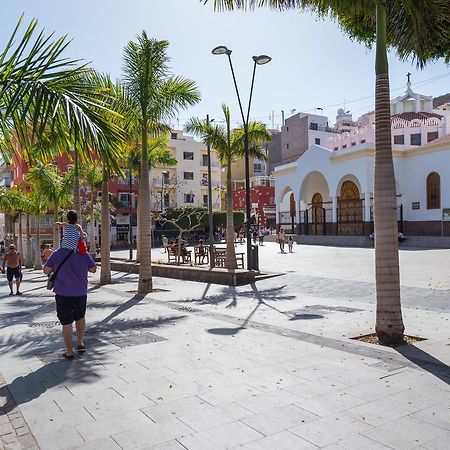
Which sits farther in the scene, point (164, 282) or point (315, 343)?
point (164, 282)

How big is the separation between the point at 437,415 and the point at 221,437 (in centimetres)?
184

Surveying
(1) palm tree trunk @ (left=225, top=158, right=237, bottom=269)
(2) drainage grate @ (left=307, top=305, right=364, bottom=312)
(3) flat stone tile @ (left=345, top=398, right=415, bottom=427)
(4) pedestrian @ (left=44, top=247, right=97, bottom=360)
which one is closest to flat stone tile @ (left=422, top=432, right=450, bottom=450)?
(3) flat stone tile @ (left=345, top=398, right=415, bottom=427)

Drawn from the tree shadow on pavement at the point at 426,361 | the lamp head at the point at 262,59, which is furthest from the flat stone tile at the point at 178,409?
the lamp head at the point at 262,59

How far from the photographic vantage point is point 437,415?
165 inches

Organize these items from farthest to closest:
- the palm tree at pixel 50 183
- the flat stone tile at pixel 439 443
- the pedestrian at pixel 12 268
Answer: the palm tree at pixel 50 183 → the pedestrian at pixel 12 268 → the flat stone tile at pixel 439 443

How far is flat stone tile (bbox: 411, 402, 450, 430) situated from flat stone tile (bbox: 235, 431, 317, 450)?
3.64 feet

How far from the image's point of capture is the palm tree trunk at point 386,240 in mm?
6832

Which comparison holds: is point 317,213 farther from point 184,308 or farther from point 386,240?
point 386,240

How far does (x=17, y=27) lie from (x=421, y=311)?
26.8ft

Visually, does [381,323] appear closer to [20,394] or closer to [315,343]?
[315,343]

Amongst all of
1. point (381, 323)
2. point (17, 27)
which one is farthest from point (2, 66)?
point (381, 323)

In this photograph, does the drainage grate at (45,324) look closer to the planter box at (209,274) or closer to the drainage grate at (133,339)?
the drainage grate at (133,339)

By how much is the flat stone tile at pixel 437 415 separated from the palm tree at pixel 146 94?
384 inches

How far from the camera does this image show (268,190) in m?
61.2
